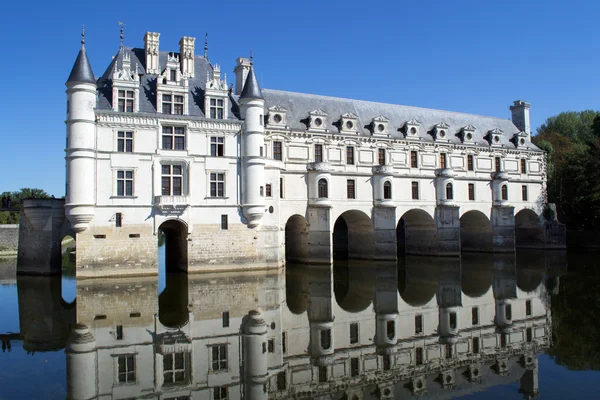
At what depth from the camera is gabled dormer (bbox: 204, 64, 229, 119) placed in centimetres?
2827

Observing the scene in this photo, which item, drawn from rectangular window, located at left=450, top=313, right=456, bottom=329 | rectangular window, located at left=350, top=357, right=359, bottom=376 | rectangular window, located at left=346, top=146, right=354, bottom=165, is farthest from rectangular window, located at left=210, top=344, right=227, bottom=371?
rectangular window, located at left=346, top=146, right=354, bottom=165

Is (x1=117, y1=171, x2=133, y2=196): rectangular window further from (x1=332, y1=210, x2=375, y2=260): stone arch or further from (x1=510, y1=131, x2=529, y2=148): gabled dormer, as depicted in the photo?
(x1=510, y1=131, x2=529, y2=148): gabled dormer

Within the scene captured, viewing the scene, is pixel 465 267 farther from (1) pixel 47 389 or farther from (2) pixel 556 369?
A: (1) pixel 47 389

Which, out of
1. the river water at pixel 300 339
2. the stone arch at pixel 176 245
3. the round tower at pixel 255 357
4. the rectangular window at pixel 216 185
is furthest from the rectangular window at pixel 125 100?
the round tower at pixel 255 357

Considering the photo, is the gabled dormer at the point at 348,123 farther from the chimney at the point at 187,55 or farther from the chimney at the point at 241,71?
the chimney at the point at 187,55

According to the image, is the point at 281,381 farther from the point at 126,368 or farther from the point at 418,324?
the point at 418,324

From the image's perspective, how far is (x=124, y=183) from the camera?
85.7ft

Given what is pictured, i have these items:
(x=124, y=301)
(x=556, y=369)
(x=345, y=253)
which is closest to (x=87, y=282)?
(x=124, y=301)

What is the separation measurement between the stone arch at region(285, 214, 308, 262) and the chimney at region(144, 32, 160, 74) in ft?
43.4

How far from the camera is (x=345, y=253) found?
140 ft

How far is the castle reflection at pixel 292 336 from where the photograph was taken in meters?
10.8

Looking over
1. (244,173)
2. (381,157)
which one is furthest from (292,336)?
(381,157)

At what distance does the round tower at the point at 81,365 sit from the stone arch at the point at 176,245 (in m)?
12.7

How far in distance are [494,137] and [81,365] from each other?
37.7 metres
